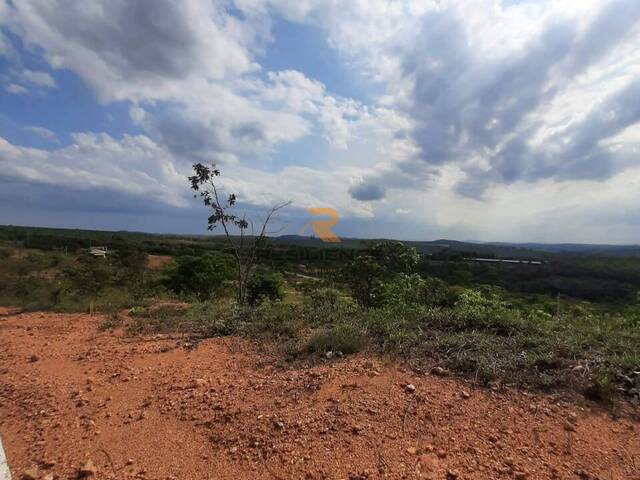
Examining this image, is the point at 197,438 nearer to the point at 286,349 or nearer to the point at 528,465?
the point at 286,349

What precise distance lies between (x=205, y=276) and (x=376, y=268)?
8.38 meters

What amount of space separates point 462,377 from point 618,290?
1344 inches

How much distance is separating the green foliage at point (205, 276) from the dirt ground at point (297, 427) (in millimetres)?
12129

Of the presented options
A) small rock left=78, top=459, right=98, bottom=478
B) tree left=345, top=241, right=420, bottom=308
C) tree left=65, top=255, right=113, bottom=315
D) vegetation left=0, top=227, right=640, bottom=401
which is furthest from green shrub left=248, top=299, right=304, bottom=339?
tree left=345, top=241, right=420, bottom=308

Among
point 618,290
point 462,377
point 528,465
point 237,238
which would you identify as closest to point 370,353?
point 462,377

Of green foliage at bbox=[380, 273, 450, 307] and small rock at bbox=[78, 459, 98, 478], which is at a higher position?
green foliage at bbox=[380, 273, 450, 307]

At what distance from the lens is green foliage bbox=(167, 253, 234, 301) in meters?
15.6

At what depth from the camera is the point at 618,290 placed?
2823 cm

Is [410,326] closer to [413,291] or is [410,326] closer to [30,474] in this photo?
[30,474]

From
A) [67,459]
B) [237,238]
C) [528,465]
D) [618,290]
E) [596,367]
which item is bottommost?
[618,290]

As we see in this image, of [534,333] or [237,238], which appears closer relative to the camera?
[534,333]

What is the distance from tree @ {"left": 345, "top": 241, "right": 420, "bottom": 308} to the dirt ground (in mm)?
7185

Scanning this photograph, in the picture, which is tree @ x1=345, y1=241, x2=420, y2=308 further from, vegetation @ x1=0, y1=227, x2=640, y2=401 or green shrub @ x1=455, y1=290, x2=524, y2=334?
green shrub @ x1=455, y1=290, x2=524, y2=334

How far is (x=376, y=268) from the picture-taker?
35.7 feet
